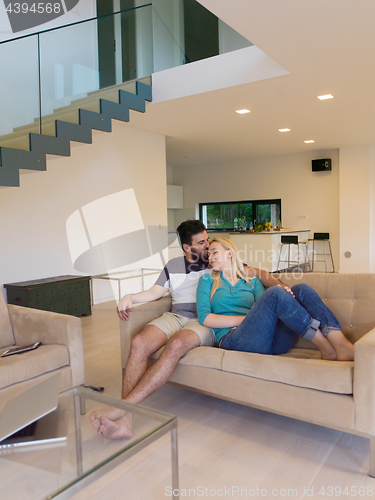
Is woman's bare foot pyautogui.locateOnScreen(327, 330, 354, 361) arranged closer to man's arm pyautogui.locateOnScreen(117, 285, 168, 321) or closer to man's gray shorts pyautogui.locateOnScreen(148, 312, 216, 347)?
man's gray shorts pyautogui.locateOnScreen(148, 312, 216, 347)

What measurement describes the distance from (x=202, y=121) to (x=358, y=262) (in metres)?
4.67

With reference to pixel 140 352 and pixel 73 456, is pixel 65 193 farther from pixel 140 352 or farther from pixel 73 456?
pixel 73 456

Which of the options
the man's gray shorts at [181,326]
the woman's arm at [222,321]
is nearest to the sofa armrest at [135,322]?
the man's gray shorts at [181,326]

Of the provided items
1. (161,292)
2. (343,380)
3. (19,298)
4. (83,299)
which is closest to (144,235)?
(83,299)

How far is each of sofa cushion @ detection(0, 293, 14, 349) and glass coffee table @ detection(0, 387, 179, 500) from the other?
1.31 metres

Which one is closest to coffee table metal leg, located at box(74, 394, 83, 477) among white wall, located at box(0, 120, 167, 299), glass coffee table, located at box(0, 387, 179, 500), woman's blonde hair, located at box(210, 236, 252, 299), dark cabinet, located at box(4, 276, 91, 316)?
glass coffee table, located at box(0, 387, 179, 500)

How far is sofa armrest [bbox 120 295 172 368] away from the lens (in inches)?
105

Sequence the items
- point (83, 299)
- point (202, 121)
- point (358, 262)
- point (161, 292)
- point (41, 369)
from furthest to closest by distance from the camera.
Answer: point (358, 262), point (202, 121), point (83, 299), point (161, 292), point (41, 369)

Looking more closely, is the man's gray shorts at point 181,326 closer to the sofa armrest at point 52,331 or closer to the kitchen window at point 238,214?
the sofa armrest at point 52,331

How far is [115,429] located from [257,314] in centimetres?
105

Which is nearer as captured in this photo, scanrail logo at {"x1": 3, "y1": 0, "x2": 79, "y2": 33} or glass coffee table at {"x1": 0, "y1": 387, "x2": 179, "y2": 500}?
glass coffee table at {"x1": 0, "y1": 387, "x2": 179, "y2": 500}

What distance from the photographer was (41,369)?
2.43 meters

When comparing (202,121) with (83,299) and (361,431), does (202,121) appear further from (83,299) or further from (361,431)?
(361,431)

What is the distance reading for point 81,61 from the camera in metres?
4.94
